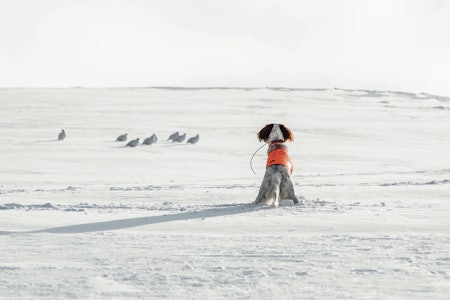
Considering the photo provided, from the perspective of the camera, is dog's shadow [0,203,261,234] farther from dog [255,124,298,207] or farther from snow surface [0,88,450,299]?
dog [255,124,298,207]

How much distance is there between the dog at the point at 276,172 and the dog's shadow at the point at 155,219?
20 centimetres

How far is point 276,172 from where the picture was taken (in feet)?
28.5

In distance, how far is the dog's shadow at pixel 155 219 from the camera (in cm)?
680

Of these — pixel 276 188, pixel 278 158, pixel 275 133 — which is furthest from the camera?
pixel 275 133

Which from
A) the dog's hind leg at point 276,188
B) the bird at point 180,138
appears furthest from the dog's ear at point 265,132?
the bird at point 180,138

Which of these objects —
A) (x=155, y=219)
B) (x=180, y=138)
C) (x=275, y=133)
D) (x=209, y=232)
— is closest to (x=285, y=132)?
(x=275, y=133)

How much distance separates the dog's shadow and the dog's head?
34.4 inches

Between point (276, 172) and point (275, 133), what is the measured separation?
51cm

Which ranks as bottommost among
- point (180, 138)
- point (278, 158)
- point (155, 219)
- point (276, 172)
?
point (155, 219)

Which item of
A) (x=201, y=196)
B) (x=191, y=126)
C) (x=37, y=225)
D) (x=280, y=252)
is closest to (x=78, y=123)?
(x=191, y=126)

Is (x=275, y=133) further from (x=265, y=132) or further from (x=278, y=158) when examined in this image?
(x=278, y=158)

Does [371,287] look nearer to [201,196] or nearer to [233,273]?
[233,273]

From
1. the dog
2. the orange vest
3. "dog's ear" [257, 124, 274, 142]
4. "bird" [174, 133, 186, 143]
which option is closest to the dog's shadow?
the dog

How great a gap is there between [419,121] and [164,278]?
103 feet
